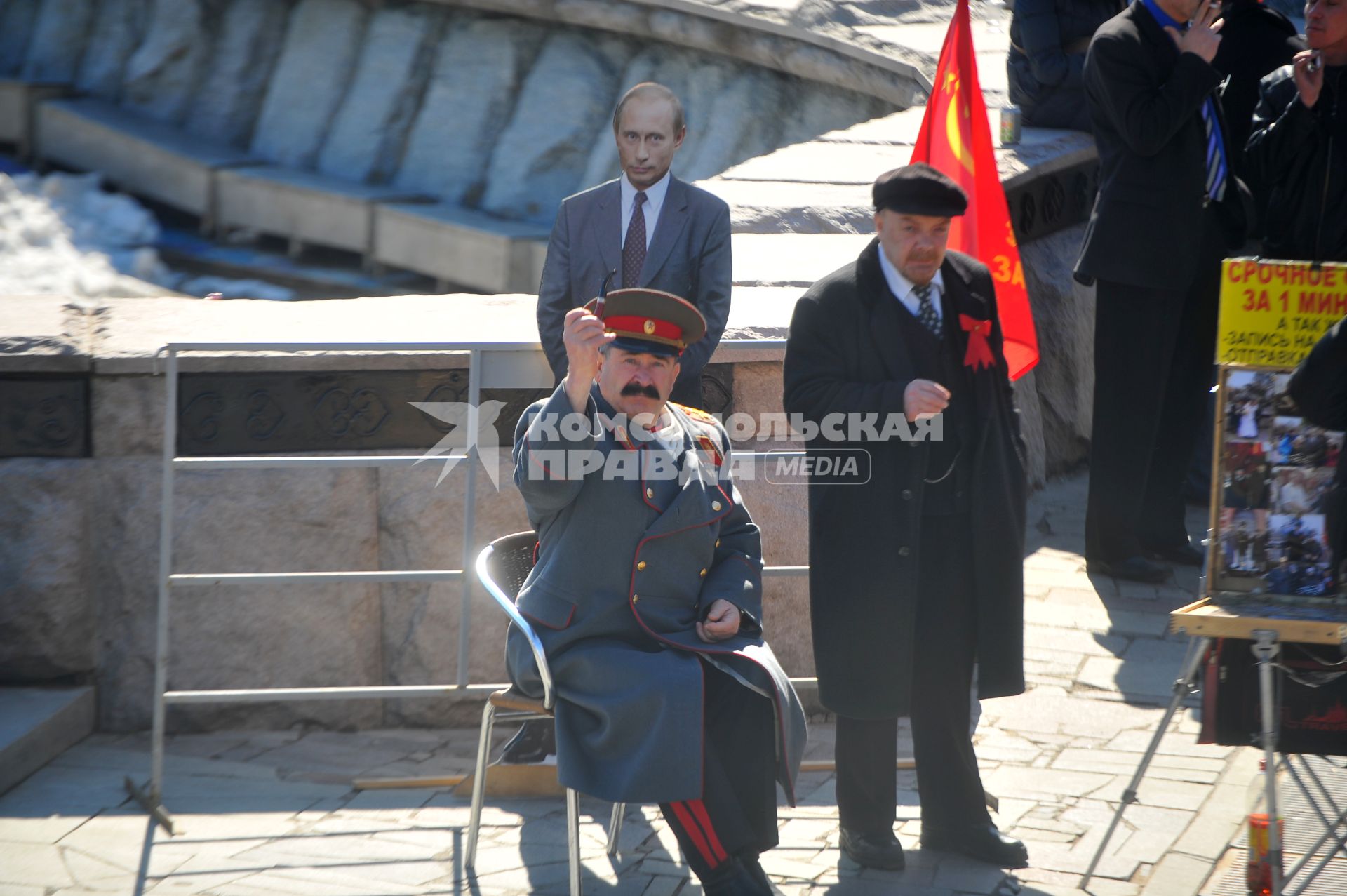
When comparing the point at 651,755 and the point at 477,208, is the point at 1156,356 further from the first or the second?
the point at 477,208

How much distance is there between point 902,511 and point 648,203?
1.33 meters

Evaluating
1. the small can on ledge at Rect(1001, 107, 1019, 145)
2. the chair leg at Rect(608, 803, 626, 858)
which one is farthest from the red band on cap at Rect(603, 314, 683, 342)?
the small can on ledge at Rect(1001, 107, 1019, 145)

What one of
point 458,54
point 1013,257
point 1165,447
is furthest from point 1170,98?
point 458,54

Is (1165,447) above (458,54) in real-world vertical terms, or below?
below

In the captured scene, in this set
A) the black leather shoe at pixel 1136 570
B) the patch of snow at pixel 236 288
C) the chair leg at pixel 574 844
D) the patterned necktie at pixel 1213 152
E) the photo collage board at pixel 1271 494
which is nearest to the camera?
the chair leg at pixel 574 844

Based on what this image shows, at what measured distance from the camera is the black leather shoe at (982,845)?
13.3 ft

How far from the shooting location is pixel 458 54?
42.8ft

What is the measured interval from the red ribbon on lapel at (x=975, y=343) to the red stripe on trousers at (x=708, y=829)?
4.32 ft

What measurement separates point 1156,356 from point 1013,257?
2.23ft

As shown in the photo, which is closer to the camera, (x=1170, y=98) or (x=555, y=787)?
(x=555, y=787)

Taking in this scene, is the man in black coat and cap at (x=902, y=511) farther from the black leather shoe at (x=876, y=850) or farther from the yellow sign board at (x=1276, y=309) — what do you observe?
the yellow sign board at (x=1276, y=309)

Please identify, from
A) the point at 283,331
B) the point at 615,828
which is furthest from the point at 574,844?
the point at 283,331

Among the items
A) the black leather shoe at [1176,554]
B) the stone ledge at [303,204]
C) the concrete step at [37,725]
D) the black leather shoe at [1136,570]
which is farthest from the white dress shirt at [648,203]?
the stone ledge at [303,204]

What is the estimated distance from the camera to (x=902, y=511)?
3.99m
